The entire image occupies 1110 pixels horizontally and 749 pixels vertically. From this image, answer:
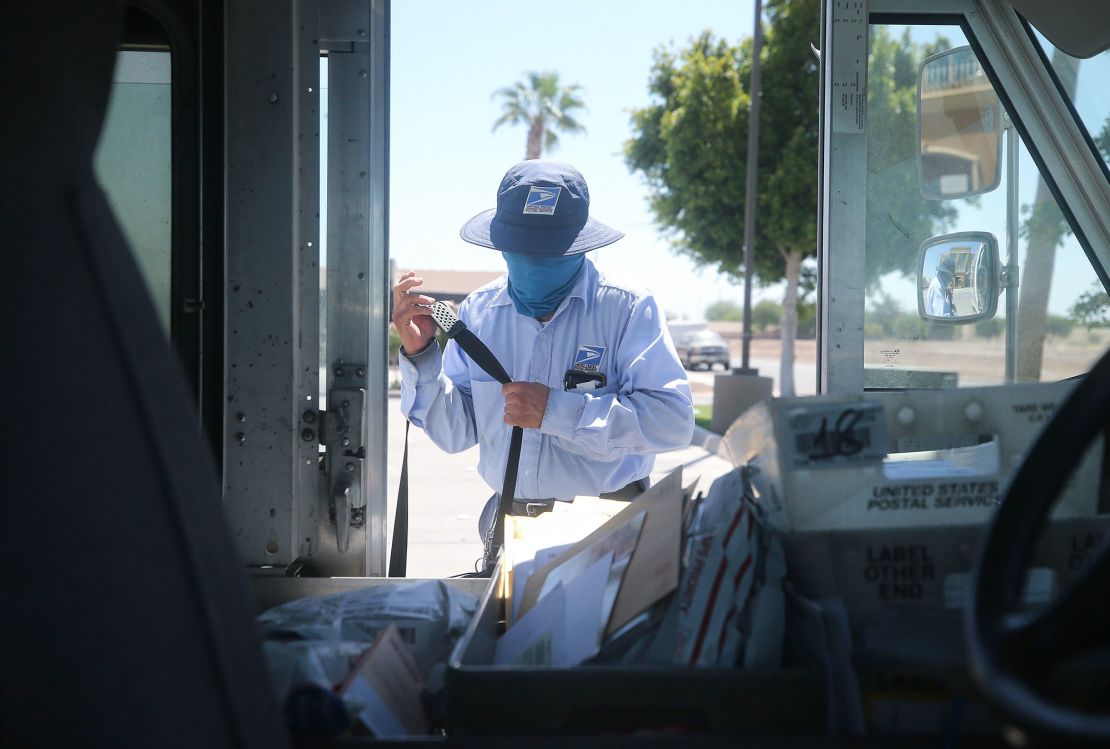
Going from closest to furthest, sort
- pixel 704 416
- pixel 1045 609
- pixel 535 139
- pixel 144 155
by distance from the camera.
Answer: pixel 1045 609
pixel 144 155
pixel 704 416
pixel 535 139

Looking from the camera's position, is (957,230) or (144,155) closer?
(144,155)

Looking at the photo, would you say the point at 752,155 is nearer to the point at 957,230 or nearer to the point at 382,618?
the point at 957,230

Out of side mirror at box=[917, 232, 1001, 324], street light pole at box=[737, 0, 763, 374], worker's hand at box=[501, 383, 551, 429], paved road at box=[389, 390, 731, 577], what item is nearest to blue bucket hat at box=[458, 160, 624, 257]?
worker's hand at box=[501, 383, 551, 429]

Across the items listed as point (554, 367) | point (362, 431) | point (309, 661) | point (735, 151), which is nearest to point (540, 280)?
point (554, 367)

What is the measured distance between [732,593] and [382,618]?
2.28ft

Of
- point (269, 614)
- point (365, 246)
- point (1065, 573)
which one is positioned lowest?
point (269, 614)

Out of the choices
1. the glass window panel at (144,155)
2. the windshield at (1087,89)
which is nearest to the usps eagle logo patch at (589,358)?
the glass window panel at (144,155)

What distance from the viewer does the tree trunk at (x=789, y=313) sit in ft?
69.2

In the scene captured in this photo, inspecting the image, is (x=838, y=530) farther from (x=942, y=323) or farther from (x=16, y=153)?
(x=942, y=323)

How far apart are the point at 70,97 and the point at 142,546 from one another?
21.6 inches

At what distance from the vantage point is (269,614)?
6.14 ft

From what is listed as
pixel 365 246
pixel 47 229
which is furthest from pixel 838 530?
pixel 365 246

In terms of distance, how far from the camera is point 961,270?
318 cm

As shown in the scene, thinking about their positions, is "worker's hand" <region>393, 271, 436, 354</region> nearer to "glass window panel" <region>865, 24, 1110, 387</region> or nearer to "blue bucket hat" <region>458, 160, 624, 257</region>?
"blue bucket hat" <region>458, 160, 624, 257</region>
